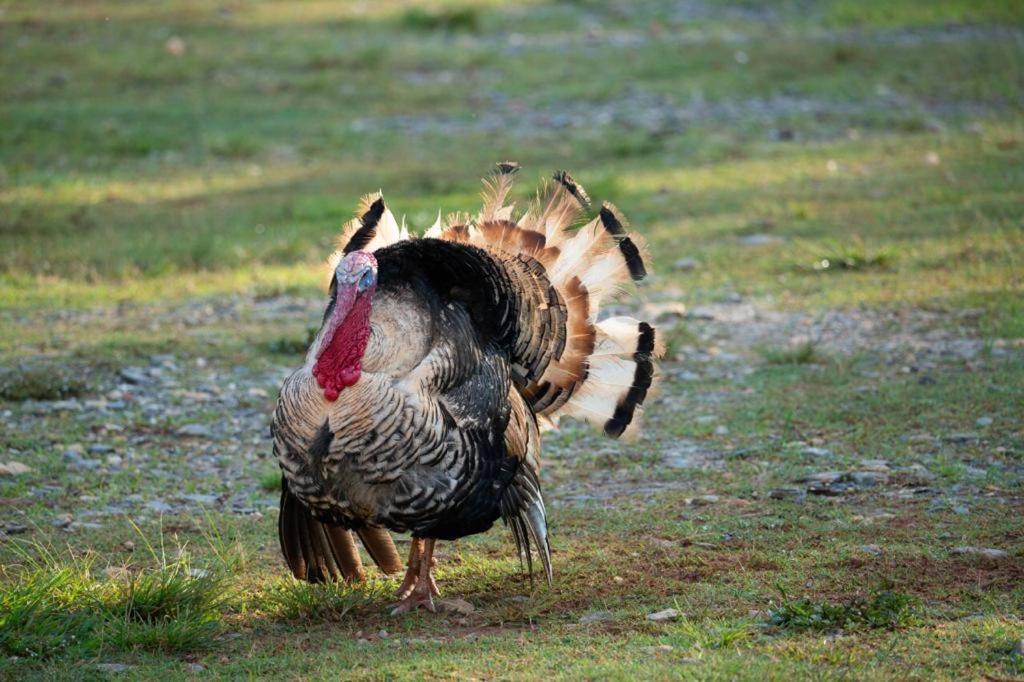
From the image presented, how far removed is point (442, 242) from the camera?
578 centimetres

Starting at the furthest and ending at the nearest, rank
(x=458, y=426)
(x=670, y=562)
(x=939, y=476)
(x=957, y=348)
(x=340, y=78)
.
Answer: (x=340, y=78) → (x=957, y=348) → (x=939, y=476) → (x=670, y=562) → (x=458, y=426)

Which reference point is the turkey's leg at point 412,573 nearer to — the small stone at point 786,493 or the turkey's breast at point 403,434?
the turkey's breast at point 403,434

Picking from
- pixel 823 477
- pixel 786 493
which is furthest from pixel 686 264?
pixel 786 493

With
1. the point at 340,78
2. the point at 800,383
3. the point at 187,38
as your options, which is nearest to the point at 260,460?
the point at 800,383

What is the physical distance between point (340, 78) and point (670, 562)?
1279cm

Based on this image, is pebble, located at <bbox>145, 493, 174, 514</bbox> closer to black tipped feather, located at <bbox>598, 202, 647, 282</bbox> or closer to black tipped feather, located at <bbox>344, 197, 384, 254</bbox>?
black tipped feather, located at <bbox>344, 197, 384, 254</bbox>

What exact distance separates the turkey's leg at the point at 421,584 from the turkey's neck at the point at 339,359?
91 cm

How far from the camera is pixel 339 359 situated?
5164mm

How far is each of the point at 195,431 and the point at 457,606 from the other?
2765 millimetres

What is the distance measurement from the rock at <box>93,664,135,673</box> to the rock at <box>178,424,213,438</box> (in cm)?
303

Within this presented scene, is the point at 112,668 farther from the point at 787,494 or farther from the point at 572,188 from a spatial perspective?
the point at 787,494

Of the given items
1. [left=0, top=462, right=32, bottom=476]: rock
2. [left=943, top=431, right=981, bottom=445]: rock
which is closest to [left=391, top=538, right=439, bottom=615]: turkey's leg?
[left=0, top=462, right=32, bottom=476]: rock

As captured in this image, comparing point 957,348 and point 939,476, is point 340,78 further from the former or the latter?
point 939,476

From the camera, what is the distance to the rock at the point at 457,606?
572cm
